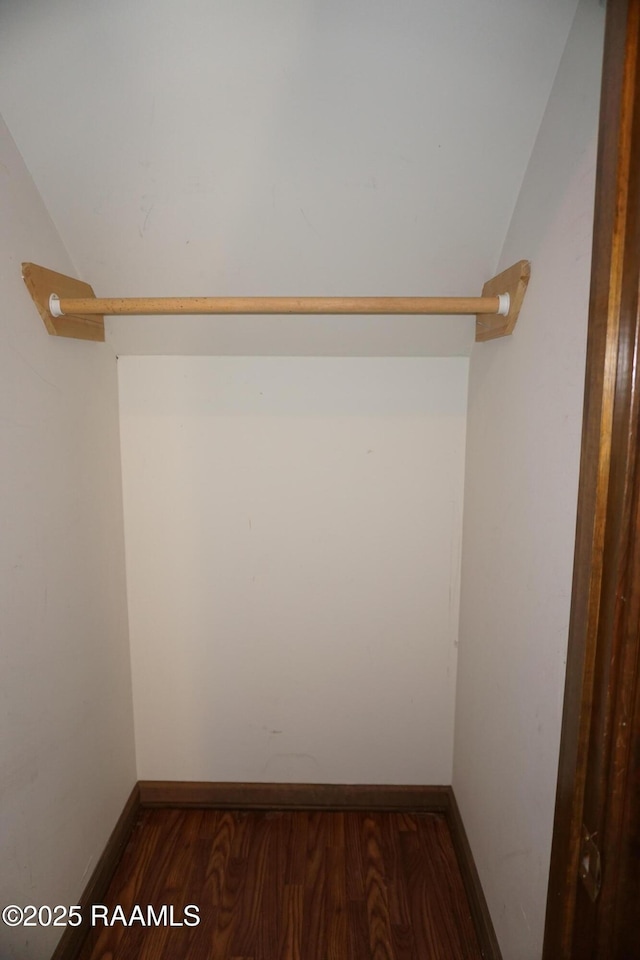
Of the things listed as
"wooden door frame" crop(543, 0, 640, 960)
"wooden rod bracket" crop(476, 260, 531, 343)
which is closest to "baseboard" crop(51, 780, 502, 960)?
"wooden door frame" crop(543, 0, 640, 960)

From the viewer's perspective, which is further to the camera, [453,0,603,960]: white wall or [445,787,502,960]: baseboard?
[445,787,502,960]: baseboard

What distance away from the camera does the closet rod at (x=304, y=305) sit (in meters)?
1.23

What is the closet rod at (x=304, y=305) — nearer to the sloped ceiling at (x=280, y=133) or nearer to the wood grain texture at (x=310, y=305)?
the wood grain texture at (x=310, y=305)

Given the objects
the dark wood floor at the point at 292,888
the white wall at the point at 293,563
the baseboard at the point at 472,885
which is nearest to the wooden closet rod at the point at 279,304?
the white wall at the point at 293,563

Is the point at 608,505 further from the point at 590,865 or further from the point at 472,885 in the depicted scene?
the point at 472,885

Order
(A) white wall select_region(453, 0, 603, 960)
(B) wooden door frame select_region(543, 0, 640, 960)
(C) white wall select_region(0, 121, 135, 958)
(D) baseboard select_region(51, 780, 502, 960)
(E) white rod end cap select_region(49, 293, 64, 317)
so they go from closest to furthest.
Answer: (B) wooden door frame select_region(543, 0, 640, 960) < (A) white wall select_region(453, 0, 603, 960) < (C) white wall select_region(0, 121, 135, 958) < (E) white rod end cap select_region(49, 293, 64, 317) < (D) baseboard select_region(51, 780, 502, 960)

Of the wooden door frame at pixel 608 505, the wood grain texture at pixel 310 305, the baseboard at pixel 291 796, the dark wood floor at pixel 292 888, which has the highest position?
the wood grain texture at pixel 310 305

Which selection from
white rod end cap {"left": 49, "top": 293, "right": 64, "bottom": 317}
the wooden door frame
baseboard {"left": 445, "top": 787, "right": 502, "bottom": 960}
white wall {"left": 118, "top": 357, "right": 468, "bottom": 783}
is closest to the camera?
the wooden door frame

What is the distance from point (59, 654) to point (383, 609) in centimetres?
105

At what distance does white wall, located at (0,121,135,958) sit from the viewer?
1.19 metres

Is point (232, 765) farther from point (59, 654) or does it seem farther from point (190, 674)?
point (59, 654)

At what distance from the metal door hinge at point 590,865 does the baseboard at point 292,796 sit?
140cm

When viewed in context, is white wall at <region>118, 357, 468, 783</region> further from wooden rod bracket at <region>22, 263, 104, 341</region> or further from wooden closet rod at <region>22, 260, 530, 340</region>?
wooden closet rod at <region>22, 260, 530, 340</region>

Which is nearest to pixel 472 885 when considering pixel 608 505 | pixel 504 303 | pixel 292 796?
pixel 292 796
